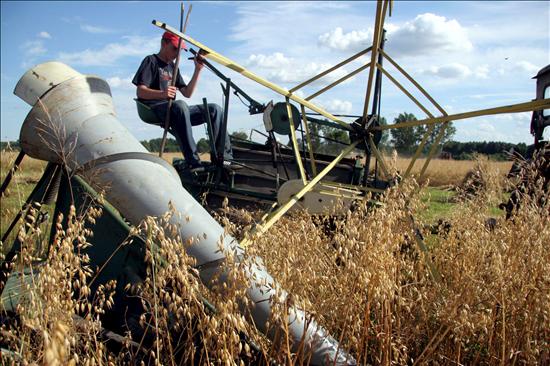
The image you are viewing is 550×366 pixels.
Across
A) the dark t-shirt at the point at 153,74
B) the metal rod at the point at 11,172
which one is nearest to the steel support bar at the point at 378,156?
the dark t-shirt at the point at 153,74

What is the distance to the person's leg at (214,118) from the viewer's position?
5.68 meters

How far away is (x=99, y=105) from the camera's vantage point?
2.91 meters

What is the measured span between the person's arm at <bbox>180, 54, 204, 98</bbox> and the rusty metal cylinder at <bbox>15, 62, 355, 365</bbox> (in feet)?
6.93

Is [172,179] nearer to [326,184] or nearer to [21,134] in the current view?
[21,134]

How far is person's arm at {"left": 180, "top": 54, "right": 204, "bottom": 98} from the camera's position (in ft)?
16.6

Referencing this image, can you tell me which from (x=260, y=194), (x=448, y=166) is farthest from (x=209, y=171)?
(x=448, y=166)

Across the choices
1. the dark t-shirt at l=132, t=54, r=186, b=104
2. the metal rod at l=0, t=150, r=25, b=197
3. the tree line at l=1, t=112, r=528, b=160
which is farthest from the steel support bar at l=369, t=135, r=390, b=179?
the metal rod at l=0, t=150, r=25, b=197

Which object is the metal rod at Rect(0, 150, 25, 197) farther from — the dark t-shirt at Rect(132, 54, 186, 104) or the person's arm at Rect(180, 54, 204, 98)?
the dark t-shirt at Rect(132, 54, 186, 104)

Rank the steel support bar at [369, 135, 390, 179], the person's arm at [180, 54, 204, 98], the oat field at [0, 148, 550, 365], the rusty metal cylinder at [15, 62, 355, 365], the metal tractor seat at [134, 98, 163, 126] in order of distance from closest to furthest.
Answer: the oat field at [0, 148, 550, 365] < the rusty metal cylinder at [15, 62, 355, 365] < the steel support bar at [369, 135, 390, 179] < the person's arm at [180, 54, 204, 98] < the metal tractor seat at [134, 98, 163, 126]

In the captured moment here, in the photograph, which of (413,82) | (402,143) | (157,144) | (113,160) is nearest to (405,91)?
(413,82)

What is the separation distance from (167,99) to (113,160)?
2758 millimetres

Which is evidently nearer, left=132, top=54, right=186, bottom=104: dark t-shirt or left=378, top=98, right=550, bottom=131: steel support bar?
left=378, top=98, right=550, bottom=131: steel support bar

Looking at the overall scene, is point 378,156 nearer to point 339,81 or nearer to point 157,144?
point 339,81

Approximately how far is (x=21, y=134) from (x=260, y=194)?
3158mm
